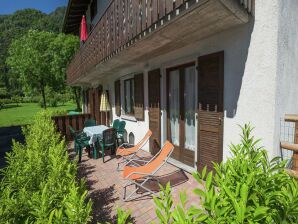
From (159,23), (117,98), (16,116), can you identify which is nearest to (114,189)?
(159,23)

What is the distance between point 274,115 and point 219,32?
1903 millimetres

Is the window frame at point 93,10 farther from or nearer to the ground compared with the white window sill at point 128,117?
farther from the ground

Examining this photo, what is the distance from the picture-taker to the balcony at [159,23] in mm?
3075

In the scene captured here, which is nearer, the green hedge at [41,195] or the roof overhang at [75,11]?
the green hedge at [41,195]

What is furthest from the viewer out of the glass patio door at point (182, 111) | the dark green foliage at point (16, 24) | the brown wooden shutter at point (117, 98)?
the dark green foliage at point (16, 24)

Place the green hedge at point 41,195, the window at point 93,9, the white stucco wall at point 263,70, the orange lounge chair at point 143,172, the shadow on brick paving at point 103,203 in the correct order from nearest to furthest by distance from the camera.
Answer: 1. the green hedge at point 41,195
2. the white stucco wall at point 263,70
3. the shadow on brick paving at point 103,203
4. the orange lounge chair at point 143,172
5. the window at point 93,9

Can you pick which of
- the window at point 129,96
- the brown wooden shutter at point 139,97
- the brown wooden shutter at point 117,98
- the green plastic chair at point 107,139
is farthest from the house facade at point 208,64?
the brown wooden shutter at point 117,98

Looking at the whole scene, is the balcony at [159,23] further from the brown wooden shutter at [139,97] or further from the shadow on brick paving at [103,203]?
the shadow on brick paving at [103,203]

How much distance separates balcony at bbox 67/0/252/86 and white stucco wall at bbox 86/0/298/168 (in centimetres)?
28

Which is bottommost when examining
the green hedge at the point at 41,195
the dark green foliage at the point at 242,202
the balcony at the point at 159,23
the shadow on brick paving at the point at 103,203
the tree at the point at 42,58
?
the shadow on brick paving at the point at 103,203

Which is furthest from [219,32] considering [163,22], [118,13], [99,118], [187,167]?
[99,118]

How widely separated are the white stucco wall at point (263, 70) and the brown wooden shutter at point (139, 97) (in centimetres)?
357

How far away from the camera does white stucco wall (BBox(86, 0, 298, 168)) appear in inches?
127

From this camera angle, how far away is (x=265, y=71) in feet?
11.0
